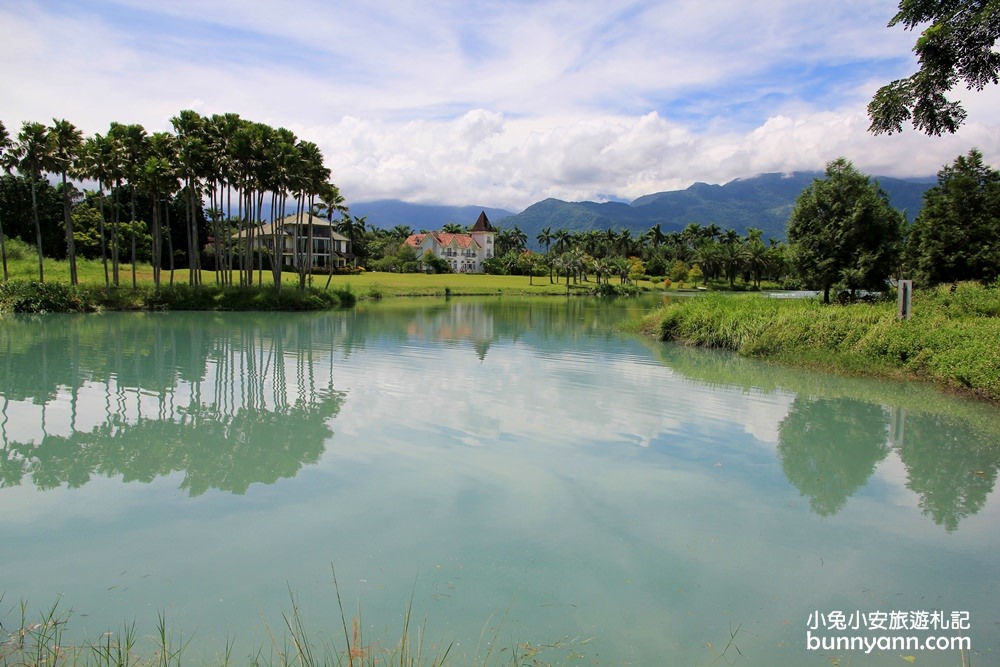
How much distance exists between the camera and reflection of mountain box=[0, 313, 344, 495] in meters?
9.62

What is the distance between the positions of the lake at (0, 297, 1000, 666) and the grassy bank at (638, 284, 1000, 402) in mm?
1178

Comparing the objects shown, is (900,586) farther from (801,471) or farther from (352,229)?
(352,229)

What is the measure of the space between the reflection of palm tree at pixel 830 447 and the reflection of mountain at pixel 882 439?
14mm

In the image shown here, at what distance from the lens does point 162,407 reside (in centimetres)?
1367

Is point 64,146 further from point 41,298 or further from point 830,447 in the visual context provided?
→ point 830,447

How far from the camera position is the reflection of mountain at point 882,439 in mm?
9109

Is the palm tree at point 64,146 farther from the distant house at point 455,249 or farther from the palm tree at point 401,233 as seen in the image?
the palm tree at point 401,233

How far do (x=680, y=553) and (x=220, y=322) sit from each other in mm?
32483

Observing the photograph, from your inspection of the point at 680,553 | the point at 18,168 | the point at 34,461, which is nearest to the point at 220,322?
the point at 18,168

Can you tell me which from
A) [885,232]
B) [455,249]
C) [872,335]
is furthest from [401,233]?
[872,335]

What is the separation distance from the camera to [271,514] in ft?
25.5

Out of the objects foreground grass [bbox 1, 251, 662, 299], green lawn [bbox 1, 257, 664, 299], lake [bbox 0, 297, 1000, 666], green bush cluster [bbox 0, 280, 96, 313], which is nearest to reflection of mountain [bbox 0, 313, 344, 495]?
lake [bbox 0, 297, 1000, 666]

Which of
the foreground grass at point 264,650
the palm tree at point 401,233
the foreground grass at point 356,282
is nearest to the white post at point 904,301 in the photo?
the foreground grass at point 264,650

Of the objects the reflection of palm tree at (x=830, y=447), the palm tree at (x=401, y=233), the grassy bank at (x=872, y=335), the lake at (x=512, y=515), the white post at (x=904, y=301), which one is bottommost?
the reflection of palm tree at (x=830, y=447)
